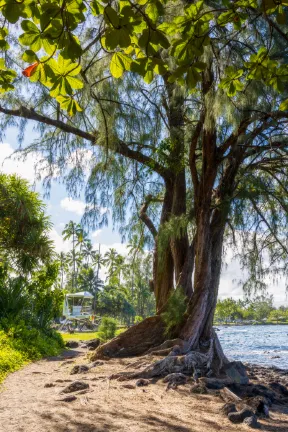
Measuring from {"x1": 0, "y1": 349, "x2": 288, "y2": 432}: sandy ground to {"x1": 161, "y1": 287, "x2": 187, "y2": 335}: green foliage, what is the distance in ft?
5.35

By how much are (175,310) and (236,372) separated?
1328mm

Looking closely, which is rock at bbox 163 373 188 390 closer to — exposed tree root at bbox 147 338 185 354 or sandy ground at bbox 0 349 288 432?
sandy ground at bbox 0 349 288 432

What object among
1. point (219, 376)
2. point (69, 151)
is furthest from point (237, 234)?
point (69, 151)

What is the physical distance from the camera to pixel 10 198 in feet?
35.5

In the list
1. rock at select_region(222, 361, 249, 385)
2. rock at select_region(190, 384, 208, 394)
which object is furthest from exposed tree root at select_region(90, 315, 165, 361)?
rock at select_region(190, 384, 208, 394)

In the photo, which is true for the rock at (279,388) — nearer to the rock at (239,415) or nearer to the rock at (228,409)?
the rock at (228,409)

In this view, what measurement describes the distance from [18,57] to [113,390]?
14.2ft

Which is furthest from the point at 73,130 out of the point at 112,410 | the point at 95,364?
the point at 112,410

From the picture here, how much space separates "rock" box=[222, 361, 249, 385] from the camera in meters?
6.23

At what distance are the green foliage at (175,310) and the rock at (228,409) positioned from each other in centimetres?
264

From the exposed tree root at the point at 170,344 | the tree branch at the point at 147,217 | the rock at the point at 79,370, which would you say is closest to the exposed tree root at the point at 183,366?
the exposed tree root at the point at 170,344

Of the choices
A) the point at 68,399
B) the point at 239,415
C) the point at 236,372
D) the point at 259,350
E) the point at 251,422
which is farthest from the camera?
the point at 259,350

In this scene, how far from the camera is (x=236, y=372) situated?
6426 millimetres

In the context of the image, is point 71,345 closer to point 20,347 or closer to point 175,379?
point 20,347
